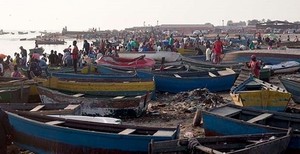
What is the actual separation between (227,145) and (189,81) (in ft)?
33.7

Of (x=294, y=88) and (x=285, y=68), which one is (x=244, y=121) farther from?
(x=285, y=68)

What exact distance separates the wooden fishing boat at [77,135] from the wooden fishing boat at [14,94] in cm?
375

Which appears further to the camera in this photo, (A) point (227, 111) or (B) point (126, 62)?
(B) point (126, 62)

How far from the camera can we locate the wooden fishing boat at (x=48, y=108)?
11.4 meters

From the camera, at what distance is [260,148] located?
7.94 meters

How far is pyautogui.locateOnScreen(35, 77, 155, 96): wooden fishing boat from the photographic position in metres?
15.8

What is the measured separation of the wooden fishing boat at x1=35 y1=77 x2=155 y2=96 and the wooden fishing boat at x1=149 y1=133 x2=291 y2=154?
7891 mm

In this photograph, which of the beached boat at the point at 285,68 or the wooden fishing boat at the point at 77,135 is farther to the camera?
the beached boat at the point at 285,68

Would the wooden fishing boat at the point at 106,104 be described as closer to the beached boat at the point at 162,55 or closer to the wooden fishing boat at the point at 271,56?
the beached boat at the point at 162,55

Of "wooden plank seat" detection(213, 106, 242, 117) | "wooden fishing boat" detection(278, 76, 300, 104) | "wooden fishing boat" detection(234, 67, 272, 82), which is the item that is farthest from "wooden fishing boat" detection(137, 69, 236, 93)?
"wooden plank seat" detection(213, 106, 242, 117)

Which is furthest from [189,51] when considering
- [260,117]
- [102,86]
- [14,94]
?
[260,117]

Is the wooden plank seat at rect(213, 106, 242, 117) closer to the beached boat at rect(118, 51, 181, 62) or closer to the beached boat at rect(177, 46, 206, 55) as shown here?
the beached boat at rect(118, 51, 181, 62)

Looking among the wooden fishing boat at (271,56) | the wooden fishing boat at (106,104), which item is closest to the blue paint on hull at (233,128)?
the wooden fishing boat at (106,104)

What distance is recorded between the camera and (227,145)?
8391 millimetres
